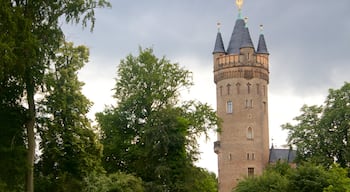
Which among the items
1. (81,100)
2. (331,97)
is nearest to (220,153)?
(331,97)

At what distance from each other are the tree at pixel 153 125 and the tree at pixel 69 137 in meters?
5.22

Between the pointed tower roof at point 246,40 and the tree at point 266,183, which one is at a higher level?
the pointed tower roof at point 246,40

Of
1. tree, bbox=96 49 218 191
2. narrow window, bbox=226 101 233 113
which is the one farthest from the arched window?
tree, bbox=96 49 218 191

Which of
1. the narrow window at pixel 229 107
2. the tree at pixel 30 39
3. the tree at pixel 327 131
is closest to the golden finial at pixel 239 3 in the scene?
the narrow window at pixel 229 107

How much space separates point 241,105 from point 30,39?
61130 mm

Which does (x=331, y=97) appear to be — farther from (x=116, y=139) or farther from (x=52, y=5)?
(x=52, y=5)

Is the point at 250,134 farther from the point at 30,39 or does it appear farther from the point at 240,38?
the point at 30,39

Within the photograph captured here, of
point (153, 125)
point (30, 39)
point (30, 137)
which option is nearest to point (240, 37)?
point (153, 125)

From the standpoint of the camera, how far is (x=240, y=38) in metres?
84.2

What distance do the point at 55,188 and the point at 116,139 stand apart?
32.4 ft

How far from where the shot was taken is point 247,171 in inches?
3137

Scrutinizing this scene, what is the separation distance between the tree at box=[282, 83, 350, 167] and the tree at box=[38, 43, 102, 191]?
2544 cm

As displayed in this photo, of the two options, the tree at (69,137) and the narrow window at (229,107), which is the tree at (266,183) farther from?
the narrow window at (229,107)

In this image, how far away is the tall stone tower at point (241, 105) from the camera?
263 feet
